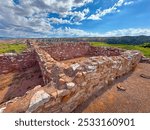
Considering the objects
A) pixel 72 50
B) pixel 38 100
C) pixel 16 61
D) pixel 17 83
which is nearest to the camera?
pixel 38 100

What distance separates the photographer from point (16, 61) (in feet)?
32.1

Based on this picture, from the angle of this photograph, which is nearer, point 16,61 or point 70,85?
point 70,85

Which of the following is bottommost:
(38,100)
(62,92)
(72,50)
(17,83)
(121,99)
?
(72,50)

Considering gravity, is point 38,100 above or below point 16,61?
above

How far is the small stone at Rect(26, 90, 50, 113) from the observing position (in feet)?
9.04

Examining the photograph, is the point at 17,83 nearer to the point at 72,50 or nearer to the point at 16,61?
the point at 16,61

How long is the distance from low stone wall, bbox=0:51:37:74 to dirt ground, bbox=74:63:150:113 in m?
6.77

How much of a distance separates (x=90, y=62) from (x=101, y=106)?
1340 mm

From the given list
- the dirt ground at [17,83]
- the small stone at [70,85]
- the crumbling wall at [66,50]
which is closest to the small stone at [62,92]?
the small stone at [70,85]

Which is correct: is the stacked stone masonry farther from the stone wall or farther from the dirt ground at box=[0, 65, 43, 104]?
the stone wall

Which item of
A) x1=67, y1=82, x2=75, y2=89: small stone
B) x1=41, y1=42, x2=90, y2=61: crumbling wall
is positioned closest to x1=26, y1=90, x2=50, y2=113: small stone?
x1=67, y1=82, x2=75, y2=89: small stone

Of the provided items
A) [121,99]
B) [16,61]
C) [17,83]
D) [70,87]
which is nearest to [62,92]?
[70,87]

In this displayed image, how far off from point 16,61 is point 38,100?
7.66 m

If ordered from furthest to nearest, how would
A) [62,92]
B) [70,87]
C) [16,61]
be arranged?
[16,61] → [70,87] → [62,92]
